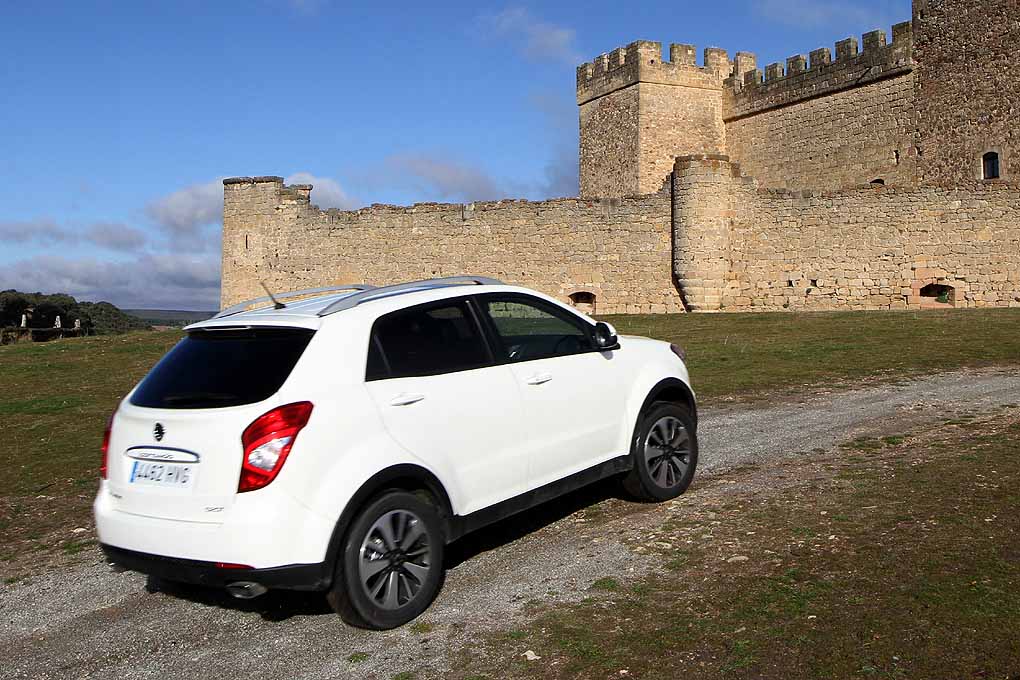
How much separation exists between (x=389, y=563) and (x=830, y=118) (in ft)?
107

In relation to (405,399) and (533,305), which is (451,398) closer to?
(405,399)

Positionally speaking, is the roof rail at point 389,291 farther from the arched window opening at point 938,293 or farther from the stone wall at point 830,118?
the stone wall at point 830,118

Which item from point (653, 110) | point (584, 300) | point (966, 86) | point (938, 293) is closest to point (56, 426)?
point (584, 300)

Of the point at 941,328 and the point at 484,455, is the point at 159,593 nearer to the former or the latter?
the point at 484,455

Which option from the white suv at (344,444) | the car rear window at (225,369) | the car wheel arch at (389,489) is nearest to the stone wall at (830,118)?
the white suv at (344,444)

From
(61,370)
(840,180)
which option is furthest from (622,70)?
(61,370)

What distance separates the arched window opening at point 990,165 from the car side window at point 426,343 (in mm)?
27606

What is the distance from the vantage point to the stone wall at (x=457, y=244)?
86.9 ft

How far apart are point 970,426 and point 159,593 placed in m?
7.45

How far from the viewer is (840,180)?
33188 mm

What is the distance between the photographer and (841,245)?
2450cm

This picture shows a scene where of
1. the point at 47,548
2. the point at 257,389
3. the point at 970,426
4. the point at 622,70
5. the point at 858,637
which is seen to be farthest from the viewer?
the point at 622,70

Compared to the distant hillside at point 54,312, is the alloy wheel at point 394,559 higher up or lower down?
lower down

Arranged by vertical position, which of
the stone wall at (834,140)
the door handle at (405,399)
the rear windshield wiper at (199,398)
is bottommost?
the door handle at (405,399)
